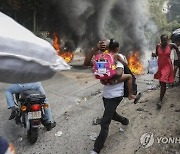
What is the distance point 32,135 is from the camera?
469 centimetres

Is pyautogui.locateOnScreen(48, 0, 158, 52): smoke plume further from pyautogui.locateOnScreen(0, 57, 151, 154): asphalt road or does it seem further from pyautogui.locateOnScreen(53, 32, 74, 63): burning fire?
pyautogui.locateOnScreen(0, 57, 151, 154): asphalt road

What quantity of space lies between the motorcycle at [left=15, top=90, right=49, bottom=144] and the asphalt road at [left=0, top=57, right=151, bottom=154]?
0.82 feet

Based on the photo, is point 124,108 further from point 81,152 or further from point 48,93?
point 48,93

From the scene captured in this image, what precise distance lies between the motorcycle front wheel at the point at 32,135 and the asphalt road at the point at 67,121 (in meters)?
0.09

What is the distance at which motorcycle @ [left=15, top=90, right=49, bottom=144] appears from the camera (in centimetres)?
461

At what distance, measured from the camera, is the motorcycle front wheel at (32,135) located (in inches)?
184

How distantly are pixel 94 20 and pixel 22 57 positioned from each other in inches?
626

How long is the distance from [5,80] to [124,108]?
4.62 metres

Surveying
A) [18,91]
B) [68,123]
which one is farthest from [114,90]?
[18,91]

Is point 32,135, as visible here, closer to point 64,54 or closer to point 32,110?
point 32,110

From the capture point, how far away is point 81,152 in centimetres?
455

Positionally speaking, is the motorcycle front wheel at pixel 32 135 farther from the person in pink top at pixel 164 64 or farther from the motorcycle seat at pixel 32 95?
the person in pink top at pixel 164 64

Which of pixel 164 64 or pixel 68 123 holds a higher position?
pixel 164 64

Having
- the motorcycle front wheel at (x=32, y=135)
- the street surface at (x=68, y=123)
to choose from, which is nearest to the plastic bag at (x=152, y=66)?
the street surface at (x=68, y=123)
